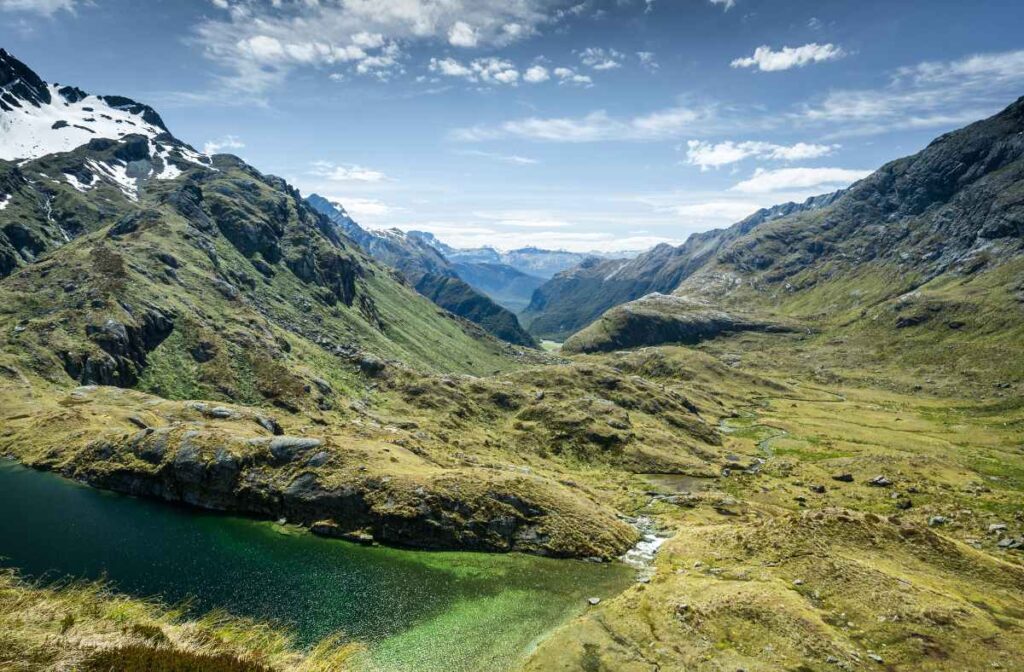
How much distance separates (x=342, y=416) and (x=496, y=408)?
5103 centimetres

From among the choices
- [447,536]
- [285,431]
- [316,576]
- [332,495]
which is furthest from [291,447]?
[285,431]

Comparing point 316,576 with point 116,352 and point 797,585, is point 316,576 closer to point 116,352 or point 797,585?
point 797,585

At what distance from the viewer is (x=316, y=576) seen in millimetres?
65688

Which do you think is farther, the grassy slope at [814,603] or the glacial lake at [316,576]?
the glacial lake at [316,576]

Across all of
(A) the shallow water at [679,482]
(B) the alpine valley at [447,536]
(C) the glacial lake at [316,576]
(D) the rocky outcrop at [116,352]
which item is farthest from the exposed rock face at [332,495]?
(D) the rocky outcrop at [116,352]

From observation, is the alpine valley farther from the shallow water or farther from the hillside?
the shallow water

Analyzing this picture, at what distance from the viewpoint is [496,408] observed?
603 feet

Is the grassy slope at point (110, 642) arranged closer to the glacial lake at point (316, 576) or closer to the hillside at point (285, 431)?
the glacial lake at point (316, 576)

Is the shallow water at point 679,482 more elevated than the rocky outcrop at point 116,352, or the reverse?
the rocky outcrop at point 116,352

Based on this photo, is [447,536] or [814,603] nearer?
[814,603]

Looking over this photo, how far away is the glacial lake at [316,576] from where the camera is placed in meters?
54.0

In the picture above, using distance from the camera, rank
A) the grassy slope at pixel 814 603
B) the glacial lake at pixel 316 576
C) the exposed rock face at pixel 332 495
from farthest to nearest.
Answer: the exposed rock face at pixel 332 495
the glacial lake at pixel 316 576
the grassy slope at pixel 814 603

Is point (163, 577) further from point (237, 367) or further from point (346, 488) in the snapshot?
point (237, 367)

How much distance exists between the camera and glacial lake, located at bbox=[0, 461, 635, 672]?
54031 mm
